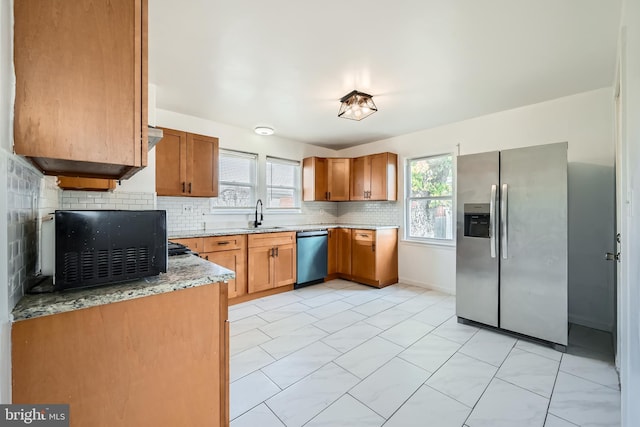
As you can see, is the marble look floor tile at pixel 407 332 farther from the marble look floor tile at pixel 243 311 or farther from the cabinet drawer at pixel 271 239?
the cabinet drawer at pixel 271 239

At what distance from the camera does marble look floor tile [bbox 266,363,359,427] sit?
159 cm

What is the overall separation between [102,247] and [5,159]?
1.30ft

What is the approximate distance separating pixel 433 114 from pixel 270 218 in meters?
2.81

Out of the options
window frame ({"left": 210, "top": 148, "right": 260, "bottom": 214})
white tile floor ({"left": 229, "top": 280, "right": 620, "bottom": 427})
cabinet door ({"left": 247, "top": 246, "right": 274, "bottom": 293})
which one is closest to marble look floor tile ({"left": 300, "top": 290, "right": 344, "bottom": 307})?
white tile floor ({"left": 229, "top": 280, "right": 620, "bottom": 427})

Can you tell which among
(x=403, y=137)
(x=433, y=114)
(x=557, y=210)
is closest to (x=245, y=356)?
(x=557, y=210)

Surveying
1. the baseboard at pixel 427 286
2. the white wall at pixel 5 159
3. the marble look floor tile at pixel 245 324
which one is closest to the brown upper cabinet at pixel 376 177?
the baseboard at pixel 427 286

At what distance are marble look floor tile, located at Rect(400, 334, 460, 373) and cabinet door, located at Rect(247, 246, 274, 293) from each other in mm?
2024

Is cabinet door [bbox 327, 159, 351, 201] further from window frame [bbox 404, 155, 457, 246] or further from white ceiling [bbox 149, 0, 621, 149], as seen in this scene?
white ceiling [bbox 149, 0, 621, 149]

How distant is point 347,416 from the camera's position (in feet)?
5.17

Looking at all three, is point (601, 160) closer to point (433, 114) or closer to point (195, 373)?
point (433, 114)

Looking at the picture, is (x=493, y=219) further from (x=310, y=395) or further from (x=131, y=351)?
(x=131, y=351)

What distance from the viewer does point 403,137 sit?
4426 millimetres

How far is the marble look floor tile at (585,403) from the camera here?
1.55m

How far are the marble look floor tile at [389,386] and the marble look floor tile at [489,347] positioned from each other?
58cm
